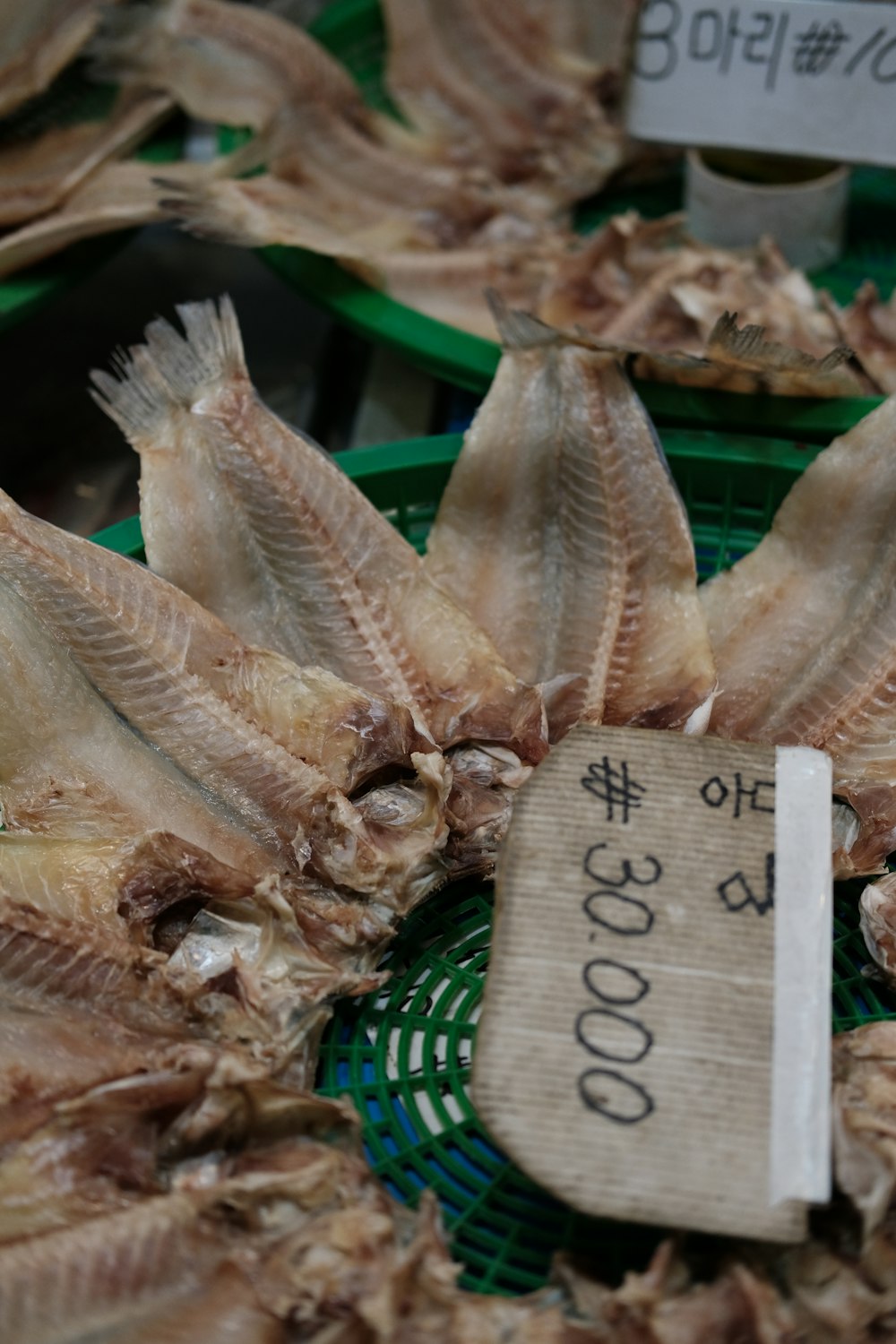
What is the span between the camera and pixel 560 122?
2969 millimetres

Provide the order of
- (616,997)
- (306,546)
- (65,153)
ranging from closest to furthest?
(616,997) → (306,546) → (65,153)

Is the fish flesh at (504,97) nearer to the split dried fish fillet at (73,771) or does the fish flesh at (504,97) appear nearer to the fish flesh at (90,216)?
the fish flesh at (90,216)

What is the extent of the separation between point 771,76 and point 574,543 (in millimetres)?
1364

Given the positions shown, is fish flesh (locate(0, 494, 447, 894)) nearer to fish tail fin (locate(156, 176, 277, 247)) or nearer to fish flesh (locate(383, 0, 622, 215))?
fish tail fin (locate(156, 176, 277, 247))

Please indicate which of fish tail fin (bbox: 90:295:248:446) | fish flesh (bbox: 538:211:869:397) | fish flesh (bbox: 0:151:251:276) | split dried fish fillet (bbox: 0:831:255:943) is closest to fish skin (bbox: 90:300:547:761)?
fish tail fin (bbox: 90:295:248:446)

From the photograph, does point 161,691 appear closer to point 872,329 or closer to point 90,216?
point 90,216

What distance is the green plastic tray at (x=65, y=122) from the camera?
243 cm

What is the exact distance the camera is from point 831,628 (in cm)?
184

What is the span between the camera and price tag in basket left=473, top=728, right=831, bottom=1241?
3.89 feet

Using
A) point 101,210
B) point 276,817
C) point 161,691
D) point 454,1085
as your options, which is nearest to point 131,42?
point 101,210

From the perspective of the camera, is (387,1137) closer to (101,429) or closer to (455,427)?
(455,427)

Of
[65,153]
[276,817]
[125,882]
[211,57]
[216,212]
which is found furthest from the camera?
[65,153]

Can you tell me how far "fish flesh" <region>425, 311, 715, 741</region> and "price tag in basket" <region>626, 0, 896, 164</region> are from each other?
1.09 meters

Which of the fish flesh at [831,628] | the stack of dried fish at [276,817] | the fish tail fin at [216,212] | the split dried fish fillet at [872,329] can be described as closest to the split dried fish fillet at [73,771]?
Result: the stack of dried fish at [276,817]
